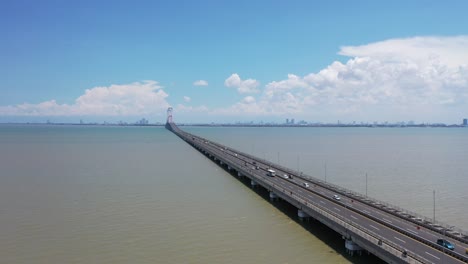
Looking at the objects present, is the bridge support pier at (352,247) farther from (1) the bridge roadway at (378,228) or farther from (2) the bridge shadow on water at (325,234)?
(1) the bridge roadway at (378,228)

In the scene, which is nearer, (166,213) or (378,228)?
(378,228)

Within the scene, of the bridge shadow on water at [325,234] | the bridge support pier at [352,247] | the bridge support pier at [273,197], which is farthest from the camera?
the bridge support pier at [273,197]

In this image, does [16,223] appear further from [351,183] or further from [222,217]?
[351,183]

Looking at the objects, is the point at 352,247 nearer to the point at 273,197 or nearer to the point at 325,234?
the point at 325,234

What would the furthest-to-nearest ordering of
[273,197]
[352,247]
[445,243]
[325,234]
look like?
[273,197] → [325,234] → [352,247] → [445,243]

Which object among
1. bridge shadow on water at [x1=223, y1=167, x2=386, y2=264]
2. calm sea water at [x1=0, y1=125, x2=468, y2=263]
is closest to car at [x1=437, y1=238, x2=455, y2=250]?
bridge shadow on water at [x1=223, y1=167, x2=386, y2=264]

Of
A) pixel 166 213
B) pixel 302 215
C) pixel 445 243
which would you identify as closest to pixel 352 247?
pixel 445 243

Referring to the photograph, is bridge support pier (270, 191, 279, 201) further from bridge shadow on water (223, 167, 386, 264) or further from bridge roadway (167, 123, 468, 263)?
bridge roadway (167, 123, 468, 263)

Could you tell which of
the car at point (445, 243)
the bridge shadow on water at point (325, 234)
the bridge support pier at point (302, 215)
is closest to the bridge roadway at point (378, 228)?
the car at point (445, 243)

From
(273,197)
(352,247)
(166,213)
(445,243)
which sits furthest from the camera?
(273,197)
